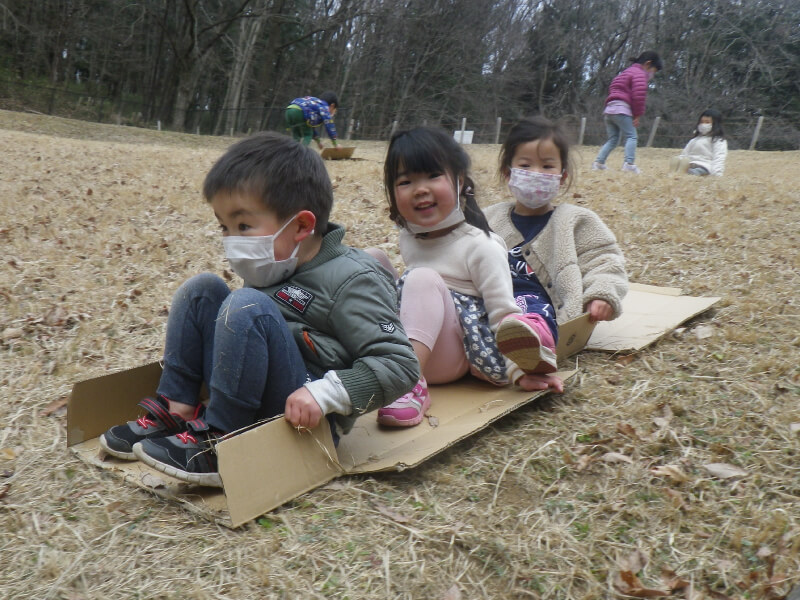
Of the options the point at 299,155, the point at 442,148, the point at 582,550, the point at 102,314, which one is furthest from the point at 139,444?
the point at 102,314

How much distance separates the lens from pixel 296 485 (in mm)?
2139

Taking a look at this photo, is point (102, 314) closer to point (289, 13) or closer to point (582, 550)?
point (582, 550)

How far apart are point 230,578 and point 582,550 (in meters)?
0.97

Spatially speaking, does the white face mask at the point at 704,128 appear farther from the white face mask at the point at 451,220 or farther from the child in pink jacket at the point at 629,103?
the white face mask at the point at 451,220

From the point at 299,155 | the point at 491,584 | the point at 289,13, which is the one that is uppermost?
the point at 289,13

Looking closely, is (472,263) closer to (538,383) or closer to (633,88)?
(538,383)

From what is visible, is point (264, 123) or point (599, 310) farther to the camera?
point (264, 123)

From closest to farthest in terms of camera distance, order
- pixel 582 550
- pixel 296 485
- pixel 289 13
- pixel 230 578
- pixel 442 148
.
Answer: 1. pixel 230 578
2. pixel 582 550
3. pixel 296 485
4. pixel 442 148
5. pixel 289 13

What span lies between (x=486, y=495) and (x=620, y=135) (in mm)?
8523

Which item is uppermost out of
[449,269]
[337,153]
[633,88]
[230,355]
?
[633,88]

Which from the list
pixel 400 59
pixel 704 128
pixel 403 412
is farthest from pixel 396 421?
pixel 400 59

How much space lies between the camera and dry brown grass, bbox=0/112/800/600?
6.05 feet

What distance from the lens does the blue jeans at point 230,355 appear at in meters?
2.04

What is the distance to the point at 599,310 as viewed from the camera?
10.4 ft
